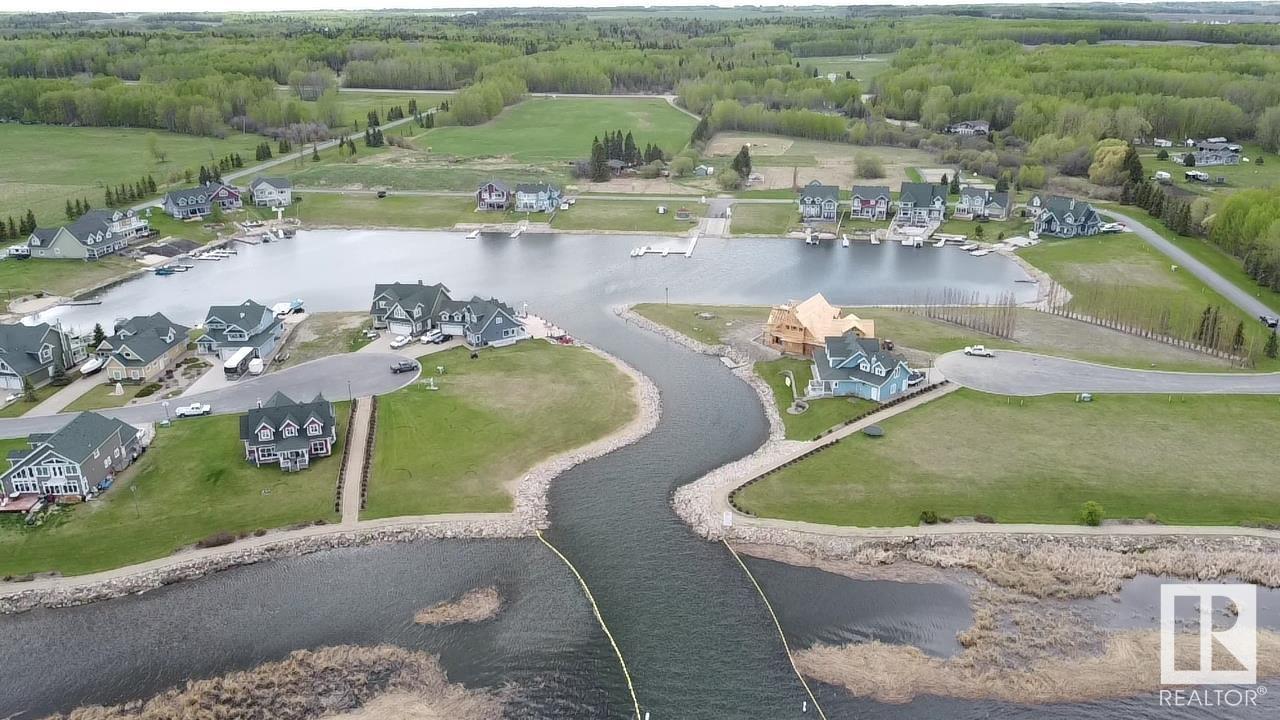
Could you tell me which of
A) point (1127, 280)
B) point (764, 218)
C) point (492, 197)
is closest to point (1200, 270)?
point (1127, 280)

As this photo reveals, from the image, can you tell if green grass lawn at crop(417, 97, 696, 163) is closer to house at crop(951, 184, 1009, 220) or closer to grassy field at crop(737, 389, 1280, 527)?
house at crop(951, 184, 1009, 220)

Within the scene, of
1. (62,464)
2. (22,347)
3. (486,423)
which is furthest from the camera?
(22,347)

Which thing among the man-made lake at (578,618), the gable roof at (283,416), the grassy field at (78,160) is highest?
the grassy field at (78,160)

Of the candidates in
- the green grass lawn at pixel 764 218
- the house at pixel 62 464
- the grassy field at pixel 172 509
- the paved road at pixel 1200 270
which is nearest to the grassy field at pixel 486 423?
the grassy field at pixel 172 509

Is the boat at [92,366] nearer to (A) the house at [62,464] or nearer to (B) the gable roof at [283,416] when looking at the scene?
(A) the house at [62,464]

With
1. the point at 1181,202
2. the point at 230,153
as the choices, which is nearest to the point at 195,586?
the point at 1181,202

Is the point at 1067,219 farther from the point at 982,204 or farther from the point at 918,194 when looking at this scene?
the point at 918,194

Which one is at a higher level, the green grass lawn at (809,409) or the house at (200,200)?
the house at (200,200)
